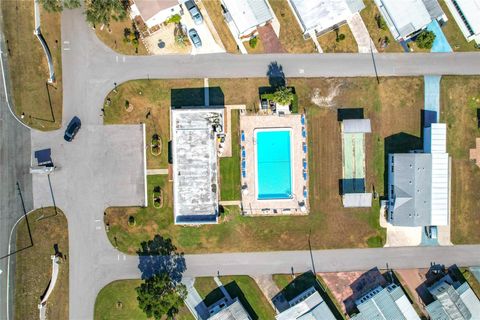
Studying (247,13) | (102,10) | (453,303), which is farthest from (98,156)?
(453,303)

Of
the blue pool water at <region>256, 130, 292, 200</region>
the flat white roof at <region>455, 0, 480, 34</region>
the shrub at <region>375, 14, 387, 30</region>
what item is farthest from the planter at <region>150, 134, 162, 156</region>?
the flat white roof at <region>455, 0, 480, 34</region>

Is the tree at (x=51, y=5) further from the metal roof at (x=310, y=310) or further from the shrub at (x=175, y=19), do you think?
the metal roof at (x=310, y=310)

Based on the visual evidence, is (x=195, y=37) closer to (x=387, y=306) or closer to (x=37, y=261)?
(x=37, y=261)

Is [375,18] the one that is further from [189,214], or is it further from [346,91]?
[189,214]

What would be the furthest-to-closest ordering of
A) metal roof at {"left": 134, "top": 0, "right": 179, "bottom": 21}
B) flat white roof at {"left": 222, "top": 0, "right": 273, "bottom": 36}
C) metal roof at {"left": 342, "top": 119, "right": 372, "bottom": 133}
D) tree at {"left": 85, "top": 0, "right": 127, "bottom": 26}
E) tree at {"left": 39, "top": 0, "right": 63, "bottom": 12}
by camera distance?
metal roof at {"left": 342, "top": 119, "right": 372, "bottom": 133} < metal roof at {"left": 134, "top": 0, "right": 179, "bottom": 21} < flat white roof at {"left": 222, "top": 0, "right": 273, "bottom": 36} < tree at {"left": 39, "top": 0, "right": 63, "bottom": 12} < tree at {"left": 85, "top": 0, "right": 127, "bottom": 26}

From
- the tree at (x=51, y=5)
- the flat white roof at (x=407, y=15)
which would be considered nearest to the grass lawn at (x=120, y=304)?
the tree at (x=51, y=5)

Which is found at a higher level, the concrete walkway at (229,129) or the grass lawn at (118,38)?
the grass lawn at (118,38)

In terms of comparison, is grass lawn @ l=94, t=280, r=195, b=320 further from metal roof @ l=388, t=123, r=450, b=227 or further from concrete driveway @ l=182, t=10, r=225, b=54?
concrete driveway @ l=182, t=10, r=225, b=54
